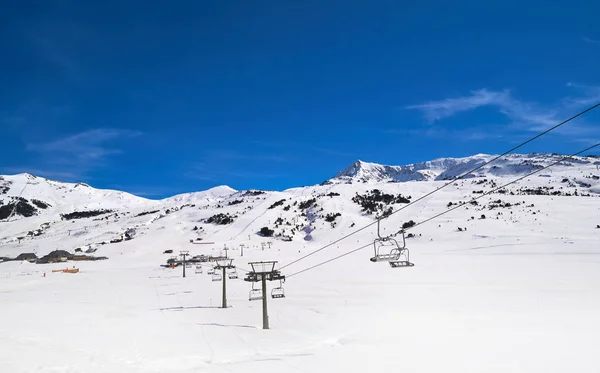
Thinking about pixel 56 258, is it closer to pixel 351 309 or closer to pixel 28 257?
pixel 28 257

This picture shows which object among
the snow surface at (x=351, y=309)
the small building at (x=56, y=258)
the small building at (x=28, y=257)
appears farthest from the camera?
the small building at (x=28, y=257)

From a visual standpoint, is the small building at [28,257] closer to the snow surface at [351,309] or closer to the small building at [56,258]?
the small building at [56,258]

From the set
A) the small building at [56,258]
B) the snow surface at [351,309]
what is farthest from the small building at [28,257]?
the snow surface at [351,309]

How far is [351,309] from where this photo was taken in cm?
2802

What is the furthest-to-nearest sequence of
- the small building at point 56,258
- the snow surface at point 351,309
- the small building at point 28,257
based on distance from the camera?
the small building at point 28,257, the small building at point 56,258, the snow surface at point 351,309

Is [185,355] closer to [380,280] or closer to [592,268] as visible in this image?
[380,280]

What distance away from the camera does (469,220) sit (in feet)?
239

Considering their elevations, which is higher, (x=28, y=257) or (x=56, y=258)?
(x=28, y=257)

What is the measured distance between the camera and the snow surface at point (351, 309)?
1486 centimetres

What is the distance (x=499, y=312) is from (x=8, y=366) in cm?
2516

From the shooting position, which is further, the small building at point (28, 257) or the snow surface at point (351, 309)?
the small building at point (28, 257)

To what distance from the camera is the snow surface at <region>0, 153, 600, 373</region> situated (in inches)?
585

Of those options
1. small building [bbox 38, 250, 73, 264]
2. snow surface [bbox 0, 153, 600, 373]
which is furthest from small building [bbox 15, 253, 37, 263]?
snow surface [bbox 0, 153, 600, 373]

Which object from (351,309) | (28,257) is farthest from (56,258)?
(351,309)
